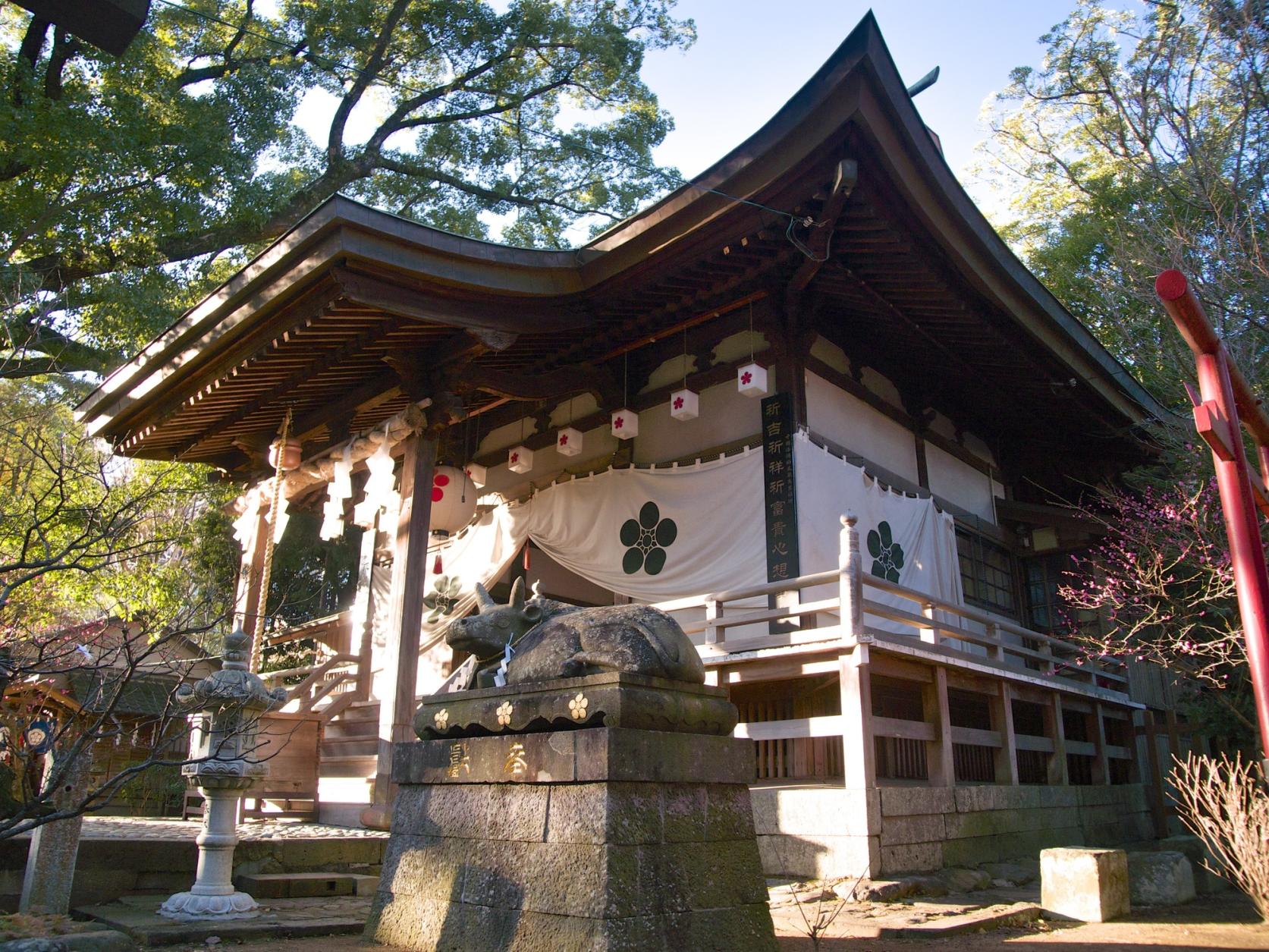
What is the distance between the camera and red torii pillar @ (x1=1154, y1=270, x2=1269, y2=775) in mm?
3533

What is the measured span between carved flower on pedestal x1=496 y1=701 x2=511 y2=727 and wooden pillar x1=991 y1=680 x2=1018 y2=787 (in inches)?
225

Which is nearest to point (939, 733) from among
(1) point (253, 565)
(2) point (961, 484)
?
(2) point (961, 484)

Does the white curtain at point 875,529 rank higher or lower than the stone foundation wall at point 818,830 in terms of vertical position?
higher

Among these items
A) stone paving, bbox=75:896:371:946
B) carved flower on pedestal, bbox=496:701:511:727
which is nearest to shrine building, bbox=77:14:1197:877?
stone paving, bbox=75:896:371:946

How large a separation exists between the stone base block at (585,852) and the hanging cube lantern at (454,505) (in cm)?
796

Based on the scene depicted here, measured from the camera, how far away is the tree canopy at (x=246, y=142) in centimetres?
1126

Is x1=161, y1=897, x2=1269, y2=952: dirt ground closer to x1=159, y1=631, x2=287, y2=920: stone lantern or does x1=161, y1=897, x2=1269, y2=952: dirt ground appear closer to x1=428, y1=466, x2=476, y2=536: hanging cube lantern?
x1=159, y1=631, x2=287, y2=920: stone lantern

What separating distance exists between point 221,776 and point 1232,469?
17.5ft

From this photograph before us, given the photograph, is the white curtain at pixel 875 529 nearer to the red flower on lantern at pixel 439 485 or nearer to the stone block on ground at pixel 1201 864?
the stone block on ground at pixel 1201 864

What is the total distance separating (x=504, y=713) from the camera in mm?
3852

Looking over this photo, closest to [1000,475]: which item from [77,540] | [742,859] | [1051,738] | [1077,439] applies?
[1077,439]

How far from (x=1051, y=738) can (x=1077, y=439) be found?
4.65m

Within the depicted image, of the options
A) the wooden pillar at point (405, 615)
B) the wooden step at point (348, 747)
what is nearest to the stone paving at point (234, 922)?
the wooden pillar at point (405, 615)

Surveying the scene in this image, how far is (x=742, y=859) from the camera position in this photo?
3.72m
